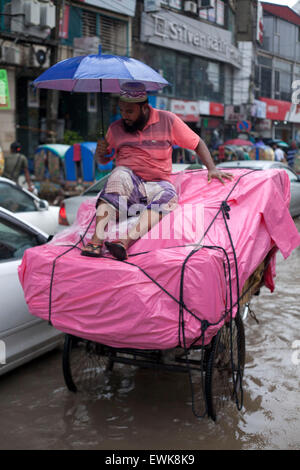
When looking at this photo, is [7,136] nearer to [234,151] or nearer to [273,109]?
[234,151]

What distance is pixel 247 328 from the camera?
215 inches

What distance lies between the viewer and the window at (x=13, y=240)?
4293 millimetres

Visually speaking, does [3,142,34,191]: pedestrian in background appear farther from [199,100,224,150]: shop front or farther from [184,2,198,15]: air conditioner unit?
[184,2,198,15]: air conditioner unit

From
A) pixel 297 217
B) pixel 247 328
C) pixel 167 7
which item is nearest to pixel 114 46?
pixel 167 7

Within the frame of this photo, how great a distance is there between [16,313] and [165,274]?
4.84 ft

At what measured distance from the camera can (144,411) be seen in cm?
378

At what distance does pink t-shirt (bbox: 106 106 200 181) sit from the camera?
4.15 metres

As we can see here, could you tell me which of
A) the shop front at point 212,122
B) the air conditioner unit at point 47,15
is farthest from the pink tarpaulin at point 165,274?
the shop front at point 212,122

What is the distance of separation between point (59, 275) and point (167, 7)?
23422 mm

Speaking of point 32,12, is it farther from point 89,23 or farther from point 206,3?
point 206,3

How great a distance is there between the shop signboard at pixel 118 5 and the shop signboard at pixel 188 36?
1.15 meters

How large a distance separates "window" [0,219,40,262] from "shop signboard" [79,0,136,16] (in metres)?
17.0

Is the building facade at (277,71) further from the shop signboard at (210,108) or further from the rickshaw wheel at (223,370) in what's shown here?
the rickshaw wheel at (223,370)

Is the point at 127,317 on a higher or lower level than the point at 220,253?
lower
